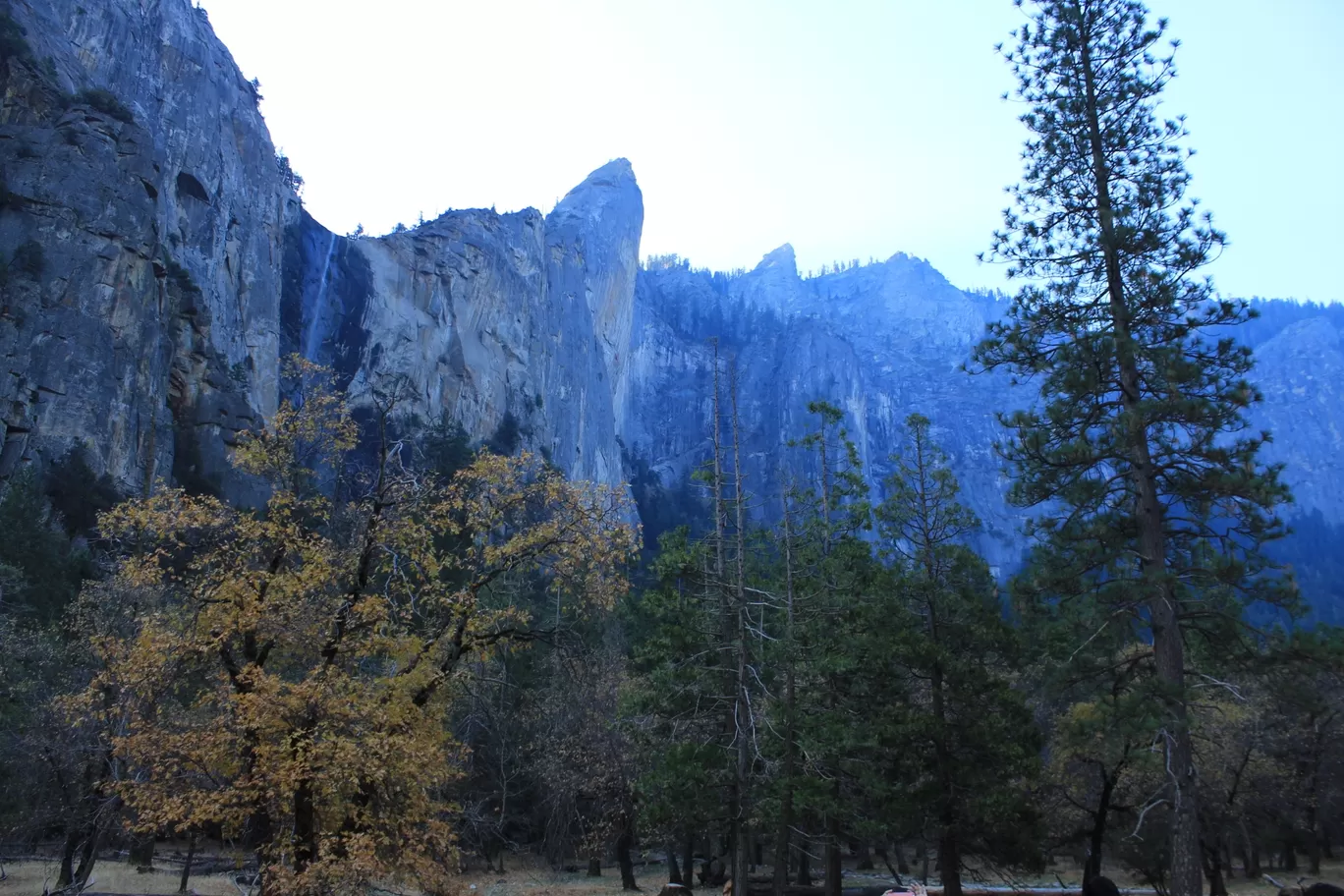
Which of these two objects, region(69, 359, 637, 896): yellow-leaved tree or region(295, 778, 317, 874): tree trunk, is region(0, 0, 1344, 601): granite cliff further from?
region(295, 778, 317, 874): tree trunk

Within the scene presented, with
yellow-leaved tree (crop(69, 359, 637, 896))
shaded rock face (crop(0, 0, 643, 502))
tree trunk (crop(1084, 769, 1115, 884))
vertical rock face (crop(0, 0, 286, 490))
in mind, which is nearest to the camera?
yellow-leaved tree (crop(69, 359, 637, 896))

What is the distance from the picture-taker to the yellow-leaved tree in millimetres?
10148

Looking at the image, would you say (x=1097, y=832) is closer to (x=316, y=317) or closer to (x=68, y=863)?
(x=68, y=863)

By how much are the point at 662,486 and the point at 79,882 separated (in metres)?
101

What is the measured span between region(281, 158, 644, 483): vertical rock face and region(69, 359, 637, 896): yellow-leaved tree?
5392 centimetres

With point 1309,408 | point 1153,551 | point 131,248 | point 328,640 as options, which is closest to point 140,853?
point 328,640

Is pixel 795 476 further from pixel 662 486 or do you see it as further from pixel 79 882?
pixel 662 486

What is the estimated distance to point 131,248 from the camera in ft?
158

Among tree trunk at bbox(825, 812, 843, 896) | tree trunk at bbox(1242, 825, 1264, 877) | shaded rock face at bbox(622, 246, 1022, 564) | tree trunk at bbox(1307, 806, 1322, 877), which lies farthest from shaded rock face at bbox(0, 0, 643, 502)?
tree trunk at bbox(1307, 806, 1322, 877)

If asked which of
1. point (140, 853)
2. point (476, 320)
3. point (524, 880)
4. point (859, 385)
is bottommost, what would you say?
point (524, 880)

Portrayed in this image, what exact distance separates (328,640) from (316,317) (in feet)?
218

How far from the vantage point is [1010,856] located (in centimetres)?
1734

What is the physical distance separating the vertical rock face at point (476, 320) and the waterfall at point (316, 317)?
112 mm

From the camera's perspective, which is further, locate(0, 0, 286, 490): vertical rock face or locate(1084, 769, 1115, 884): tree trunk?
locate(0, 0, 286, 490): vertical rock face
